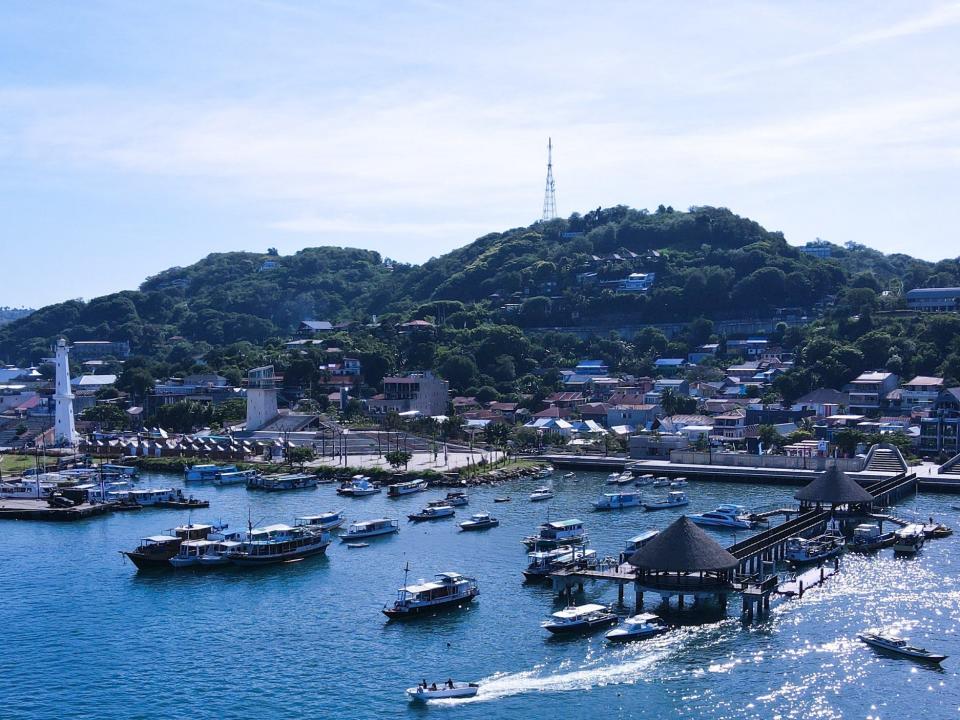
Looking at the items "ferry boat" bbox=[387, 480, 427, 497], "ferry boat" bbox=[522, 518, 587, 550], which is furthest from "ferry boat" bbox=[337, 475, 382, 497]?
"ferry boat" bbox=[522, 518, 587, 550]

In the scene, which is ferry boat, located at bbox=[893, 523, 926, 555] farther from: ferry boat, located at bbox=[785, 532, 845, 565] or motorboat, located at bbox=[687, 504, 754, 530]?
motorboat, located at bbox=[687, 504, 754, 530]

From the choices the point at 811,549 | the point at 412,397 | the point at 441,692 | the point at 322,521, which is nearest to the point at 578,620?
the point at 441,692

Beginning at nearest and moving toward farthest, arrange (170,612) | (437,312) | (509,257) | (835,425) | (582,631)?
(582,631), (170,612), (835,425), (437,312), (509,257)

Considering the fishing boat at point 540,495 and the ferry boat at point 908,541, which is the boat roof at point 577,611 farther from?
the fishing boat at point 540,495

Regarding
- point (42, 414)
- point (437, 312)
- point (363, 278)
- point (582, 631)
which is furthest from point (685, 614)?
point (363, 278)

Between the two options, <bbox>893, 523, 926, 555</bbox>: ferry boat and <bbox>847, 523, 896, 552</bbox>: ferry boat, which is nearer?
<bbox>893, 523, 926, 555</bbox>: ferry boat

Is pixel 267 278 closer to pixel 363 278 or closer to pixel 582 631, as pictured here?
pixel 363 278
